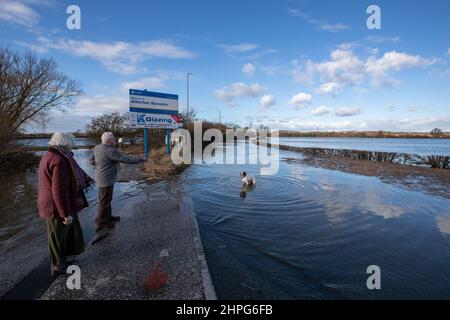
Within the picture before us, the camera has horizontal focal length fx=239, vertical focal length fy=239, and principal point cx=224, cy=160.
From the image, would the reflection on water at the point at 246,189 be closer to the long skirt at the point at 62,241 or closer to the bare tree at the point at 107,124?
the long skirt at the point at 62,241

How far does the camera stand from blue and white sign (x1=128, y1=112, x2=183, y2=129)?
13312 mm

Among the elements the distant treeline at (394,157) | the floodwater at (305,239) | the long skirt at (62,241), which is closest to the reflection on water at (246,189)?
the floodwater at (305,239)

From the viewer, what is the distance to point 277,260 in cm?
412

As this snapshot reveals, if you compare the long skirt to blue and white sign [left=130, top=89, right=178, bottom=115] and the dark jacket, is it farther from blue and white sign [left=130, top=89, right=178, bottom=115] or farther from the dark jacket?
blue and white sign [left=130, top=89, right=178, bottom=115]

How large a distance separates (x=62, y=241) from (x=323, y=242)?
4589 millimetres

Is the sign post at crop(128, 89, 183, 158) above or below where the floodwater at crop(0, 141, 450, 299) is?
above

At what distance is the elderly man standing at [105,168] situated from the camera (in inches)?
188

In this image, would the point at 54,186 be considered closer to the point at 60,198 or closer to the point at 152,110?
the point at 60,198

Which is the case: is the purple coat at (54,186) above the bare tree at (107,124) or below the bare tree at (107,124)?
below

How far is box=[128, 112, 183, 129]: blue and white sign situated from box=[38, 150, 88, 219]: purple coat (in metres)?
10.6

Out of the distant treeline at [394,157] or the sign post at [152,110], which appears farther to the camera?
the distant treeline at [394,157]

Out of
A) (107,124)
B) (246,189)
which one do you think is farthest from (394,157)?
(107,124)

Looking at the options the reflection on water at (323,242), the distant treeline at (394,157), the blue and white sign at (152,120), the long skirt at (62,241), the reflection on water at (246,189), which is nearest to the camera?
the long skirt at (62,241)

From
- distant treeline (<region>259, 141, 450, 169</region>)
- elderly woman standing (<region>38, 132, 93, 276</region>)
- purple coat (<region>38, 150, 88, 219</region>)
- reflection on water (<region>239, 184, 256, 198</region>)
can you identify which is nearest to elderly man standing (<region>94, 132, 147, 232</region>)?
elderly woman standing (<region>38, 132, 93, 276</region>)
